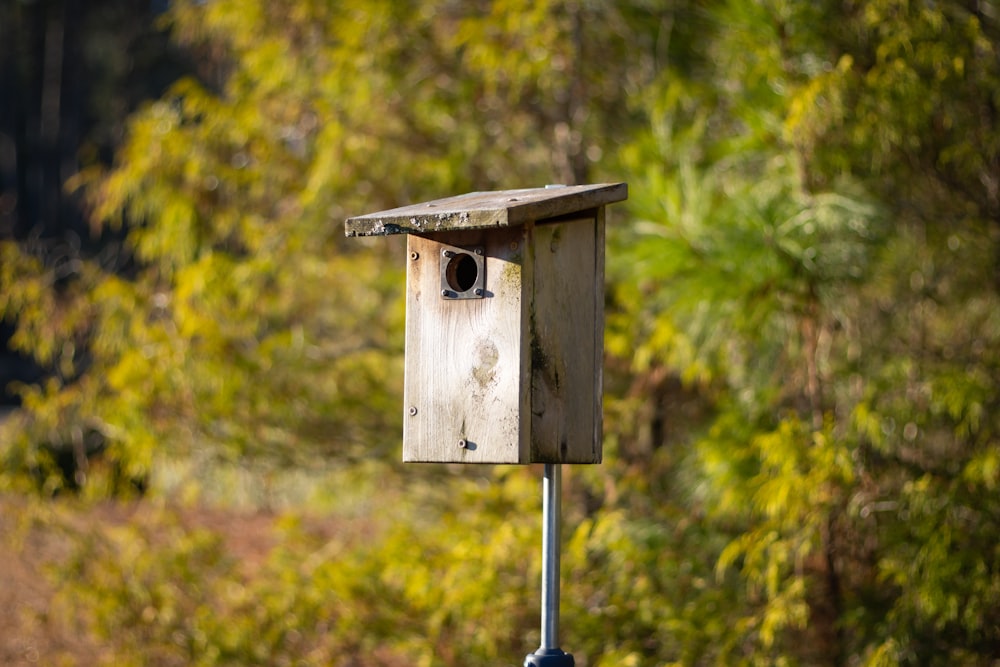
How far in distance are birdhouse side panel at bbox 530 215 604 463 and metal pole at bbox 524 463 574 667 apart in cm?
10

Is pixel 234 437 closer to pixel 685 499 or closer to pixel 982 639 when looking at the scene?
pixel 685 499

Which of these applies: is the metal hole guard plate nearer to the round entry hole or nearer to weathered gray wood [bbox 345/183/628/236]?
the round entry hole

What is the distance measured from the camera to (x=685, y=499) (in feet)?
14.4

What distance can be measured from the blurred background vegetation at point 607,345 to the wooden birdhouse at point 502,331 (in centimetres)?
107

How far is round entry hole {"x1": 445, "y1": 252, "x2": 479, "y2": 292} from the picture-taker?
9.30ft

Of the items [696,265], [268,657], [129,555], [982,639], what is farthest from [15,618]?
[982,639]

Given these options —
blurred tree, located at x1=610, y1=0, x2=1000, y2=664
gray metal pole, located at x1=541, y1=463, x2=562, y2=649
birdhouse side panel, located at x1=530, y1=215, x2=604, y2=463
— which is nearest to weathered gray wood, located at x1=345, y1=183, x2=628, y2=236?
birdhouse side panel, located at x1=530, y1=215, x2=604, y2=463

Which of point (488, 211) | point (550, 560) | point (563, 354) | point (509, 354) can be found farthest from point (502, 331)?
point (550, 560)

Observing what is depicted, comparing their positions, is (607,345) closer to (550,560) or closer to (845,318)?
(845,318)

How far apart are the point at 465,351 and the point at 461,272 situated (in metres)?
0.23

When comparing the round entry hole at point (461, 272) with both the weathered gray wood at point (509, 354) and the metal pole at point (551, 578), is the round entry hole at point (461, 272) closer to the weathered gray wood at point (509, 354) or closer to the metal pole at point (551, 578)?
the weathered gray wood at point (509, 354)

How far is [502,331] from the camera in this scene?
273 cm

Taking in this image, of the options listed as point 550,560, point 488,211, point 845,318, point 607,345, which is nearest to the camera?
point 488,211

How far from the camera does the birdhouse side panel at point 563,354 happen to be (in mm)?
2781
